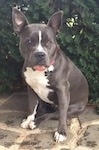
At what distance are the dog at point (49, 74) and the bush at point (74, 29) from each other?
0.35m

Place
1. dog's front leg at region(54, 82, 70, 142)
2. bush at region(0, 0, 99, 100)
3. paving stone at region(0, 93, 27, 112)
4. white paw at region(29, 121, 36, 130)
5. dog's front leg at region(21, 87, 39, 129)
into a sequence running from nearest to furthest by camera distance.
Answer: dog's front leg at region(54, 82, 70, 142)
white paw at region(29, 121, 36, 130)
dog's front leg at region(21, 87, 39, 129)
bush at region(0, 0, 99, 100)
paving stone at region(0, 93, 27, 112)

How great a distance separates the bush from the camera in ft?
13.9

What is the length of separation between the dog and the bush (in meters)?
0.35

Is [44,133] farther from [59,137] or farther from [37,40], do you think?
[37,40]

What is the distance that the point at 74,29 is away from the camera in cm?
442

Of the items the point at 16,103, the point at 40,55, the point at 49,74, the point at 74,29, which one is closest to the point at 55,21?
the point at 40,55

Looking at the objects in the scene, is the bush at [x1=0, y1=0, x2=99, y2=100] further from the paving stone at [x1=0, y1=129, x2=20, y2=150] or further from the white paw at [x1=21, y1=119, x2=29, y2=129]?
the paving stone at [x1=0, y1=129, x2=20, y2=150]

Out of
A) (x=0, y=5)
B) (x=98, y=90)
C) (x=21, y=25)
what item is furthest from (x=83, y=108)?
(x=0, y=5)

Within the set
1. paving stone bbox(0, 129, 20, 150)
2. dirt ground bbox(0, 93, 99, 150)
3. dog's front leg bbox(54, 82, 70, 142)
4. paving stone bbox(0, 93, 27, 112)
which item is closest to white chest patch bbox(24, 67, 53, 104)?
dog's front leg bbox(54, 82, 70, 142)

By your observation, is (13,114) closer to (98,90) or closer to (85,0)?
(98,90)

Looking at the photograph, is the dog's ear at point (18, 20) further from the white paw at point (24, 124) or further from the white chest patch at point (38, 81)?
the white paw at point (24, 124)

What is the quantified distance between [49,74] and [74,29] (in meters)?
0.96

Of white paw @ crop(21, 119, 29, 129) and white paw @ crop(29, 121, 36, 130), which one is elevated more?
white paw @ crop(29, 121, 36, 130)

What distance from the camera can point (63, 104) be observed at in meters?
3.76
